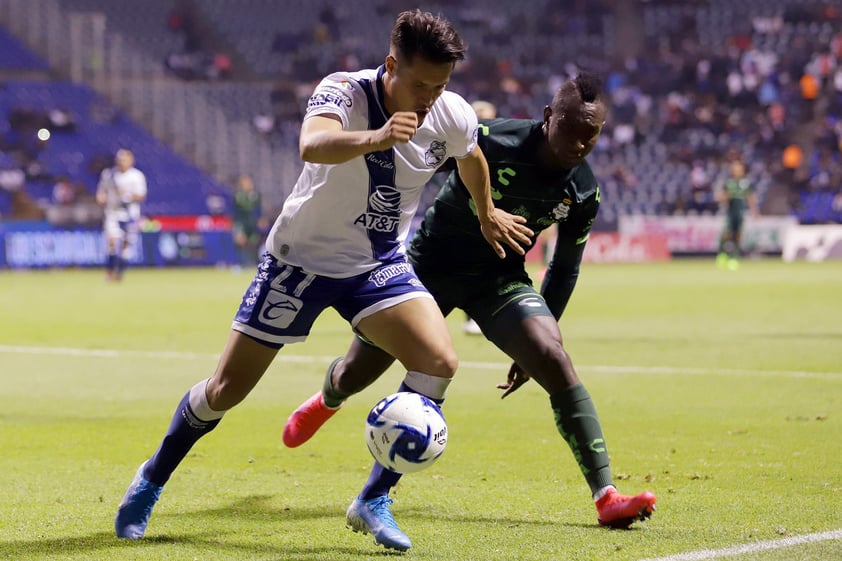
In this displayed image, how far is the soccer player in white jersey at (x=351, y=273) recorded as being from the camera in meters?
4.92

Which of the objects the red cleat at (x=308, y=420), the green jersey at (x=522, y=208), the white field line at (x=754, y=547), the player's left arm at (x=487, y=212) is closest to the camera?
the white field line at (x=754, y=547)

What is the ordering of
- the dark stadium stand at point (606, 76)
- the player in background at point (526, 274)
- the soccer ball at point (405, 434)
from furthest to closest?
the dark stadium stand at point (606, 76) → the player in background at point (526, 274) → the soccer ball at point (405, 434)

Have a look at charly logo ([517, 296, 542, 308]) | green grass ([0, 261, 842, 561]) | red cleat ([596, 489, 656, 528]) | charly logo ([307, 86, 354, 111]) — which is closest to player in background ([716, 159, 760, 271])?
green grass ([0, 261, 842, 561])

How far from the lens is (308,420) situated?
6.71 m

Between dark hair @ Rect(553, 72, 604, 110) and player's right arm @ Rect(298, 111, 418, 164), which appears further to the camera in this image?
dark hair @ Rect(553, 72, 604, 110)

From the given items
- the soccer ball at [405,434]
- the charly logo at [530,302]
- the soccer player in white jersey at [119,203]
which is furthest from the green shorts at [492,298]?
the soccer player in white jersey at [119,203]

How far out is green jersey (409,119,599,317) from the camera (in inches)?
233

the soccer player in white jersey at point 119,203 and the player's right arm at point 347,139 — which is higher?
the player's right arm at point 347,139

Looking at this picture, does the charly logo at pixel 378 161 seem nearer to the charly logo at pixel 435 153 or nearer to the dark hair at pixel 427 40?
the charly logo at pixel 435 153

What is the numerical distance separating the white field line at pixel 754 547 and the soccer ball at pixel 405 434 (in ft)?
2.98

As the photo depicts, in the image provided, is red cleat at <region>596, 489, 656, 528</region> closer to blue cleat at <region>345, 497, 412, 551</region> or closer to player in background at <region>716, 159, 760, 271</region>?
blue cleat at <region>345, 497, 412, 551</region>

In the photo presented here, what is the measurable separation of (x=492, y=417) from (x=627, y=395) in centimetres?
141

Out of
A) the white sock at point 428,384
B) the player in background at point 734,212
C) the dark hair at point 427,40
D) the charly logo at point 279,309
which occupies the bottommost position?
the player in background at point 734,212

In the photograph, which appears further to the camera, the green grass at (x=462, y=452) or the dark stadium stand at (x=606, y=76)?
Answer: the dark stadium stand at (x=606, y=76)
